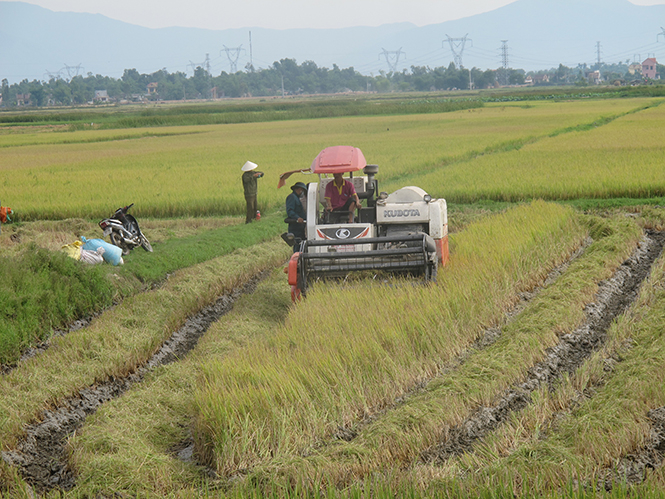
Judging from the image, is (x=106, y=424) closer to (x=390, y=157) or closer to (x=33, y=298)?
(x=33, y=298)

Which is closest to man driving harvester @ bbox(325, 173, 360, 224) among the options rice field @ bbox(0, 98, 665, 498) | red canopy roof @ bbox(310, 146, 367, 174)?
red canopy roof @ bbox(310, 146, 367, 174)

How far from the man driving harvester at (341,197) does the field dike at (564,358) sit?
293 centimetres

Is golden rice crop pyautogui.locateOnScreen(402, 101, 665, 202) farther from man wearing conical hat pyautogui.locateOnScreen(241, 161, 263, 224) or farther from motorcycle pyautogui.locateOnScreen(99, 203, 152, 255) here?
motorcycle pyautogui.locateOnScreen(99, 203, 152, 255)

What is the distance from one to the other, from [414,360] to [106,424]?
250cm

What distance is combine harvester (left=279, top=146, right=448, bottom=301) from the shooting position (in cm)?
717

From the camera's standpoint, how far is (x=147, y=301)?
26.4 ft

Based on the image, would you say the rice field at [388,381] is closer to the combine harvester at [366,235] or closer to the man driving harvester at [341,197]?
the combine harvester at [366,235]

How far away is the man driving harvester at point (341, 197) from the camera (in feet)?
25.9

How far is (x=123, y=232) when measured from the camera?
34.4ft

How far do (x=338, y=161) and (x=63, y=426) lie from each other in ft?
13.3

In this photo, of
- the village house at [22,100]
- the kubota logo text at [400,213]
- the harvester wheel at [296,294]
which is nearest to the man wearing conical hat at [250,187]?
the kubota logo text at [400,213]

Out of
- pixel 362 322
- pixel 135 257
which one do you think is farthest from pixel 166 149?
pixel 362 322


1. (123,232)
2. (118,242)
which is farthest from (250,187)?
(118,242)

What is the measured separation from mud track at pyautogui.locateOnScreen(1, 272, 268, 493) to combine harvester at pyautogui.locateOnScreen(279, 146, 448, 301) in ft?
5.02
